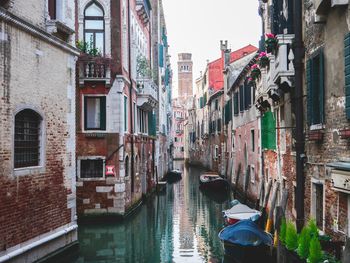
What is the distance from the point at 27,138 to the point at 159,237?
21.5 ft

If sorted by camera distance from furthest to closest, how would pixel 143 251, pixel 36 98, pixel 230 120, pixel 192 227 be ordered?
pixel 230 120
pixel 192 227
pixel 143 251
pixel 36 98

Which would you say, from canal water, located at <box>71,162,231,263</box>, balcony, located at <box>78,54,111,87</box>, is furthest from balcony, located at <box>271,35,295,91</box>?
balcony, located at <box>78,54,111,87</box>

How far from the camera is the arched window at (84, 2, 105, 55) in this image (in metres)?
16.0

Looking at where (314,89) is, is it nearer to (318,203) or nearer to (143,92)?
(318,203)

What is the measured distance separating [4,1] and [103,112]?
8.18 meters

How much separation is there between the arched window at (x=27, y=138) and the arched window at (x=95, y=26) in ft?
25.0

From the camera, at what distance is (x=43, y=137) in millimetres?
8922

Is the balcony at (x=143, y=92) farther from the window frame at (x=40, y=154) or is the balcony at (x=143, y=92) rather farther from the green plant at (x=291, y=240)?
the green plant at (x=291, y=240)

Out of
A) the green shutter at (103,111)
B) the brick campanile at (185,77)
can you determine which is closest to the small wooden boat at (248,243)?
the green shutter at (103,111)

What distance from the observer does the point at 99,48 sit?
52.3 feet

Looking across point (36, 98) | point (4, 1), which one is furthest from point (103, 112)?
point (4, 1)

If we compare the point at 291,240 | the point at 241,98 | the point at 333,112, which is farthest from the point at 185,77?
the point at 291,240

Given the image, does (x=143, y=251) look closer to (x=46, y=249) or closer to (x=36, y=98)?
(x=46, y=249)

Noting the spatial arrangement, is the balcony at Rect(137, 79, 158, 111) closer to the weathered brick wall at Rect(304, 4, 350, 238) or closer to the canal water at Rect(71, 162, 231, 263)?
the canal water at Rect(71, 162, 231, 263)
